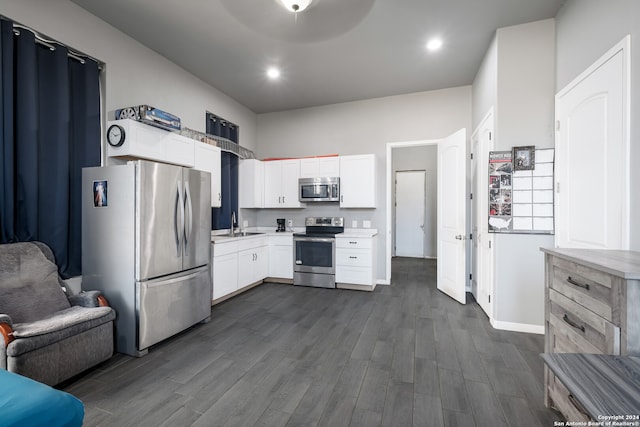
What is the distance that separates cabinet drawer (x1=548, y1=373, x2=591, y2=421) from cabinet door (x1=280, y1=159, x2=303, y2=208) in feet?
12.9

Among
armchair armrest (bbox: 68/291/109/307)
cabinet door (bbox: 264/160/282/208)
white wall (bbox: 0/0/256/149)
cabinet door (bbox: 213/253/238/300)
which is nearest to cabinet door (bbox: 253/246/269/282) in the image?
cabinet door (bbox: 213/253/238/300)

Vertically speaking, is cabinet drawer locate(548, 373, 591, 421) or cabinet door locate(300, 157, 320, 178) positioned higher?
cabinet door locate(300, 157, 320, 178)

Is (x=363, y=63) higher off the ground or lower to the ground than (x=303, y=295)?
higher

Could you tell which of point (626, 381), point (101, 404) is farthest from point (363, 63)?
point (101, 404)

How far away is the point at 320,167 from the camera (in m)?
4.82

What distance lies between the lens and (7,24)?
218cm

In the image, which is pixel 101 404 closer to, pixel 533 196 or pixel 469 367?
pixel 469 367

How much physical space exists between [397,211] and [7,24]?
7.22m

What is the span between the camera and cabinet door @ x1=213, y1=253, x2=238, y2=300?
3668 mm

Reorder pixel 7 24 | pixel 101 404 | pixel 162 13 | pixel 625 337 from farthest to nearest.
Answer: pixel 162 13, pixel 7 24, pixel 101 404, pixel 625 337

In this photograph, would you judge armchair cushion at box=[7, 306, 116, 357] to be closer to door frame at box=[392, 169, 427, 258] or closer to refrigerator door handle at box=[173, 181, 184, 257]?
refrigerator door handle at box=[173, 181, 184, 257]

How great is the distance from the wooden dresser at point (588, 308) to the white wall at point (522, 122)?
1.30 metres

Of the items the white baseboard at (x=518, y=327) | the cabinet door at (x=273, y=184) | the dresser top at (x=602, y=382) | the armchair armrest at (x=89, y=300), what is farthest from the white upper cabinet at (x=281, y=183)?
the dresser top at (x=602, y=382)

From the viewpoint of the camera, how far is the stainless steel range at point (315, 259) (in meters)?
4.50
